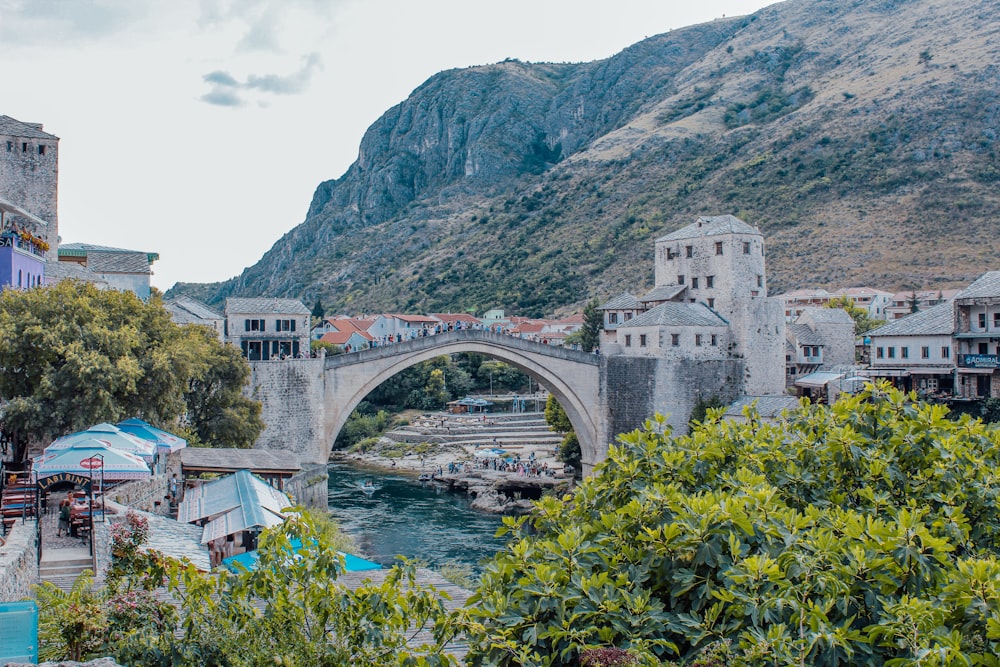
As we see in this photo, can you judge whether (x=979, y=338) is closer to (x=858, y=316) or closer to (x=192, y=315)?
(x=858, y=316)

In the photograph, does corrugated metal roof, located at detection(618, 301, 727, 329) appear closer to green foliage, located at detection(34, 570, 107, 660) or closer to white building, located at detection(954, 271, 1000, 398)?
white building, located at detection(954, 271, 1000, 398)

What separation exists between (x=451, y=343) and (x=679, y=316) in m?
9.37

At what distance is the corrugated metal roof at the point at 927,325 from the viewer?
34.3 m

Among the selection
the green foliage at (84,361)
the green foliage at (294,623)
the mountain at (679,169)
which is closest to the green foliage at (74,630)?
the green foliage at (294,623)

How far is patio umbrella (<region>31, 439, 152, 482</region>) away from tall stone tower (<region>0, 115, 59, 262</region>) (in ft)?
68.4

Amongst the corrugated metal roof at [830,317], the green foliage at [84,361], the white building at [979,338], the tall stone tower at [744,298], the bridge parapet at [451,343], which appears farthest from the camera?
the corrugated metal roof at [830,317]

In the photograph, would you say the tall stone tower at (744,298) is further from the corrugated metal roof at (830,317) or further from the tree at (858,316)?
the tree at (858,316)

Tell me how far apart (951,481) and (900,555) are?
2.54 meters

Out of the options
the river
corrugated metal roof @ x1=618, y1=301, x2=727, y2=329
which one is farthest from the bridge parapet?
the river

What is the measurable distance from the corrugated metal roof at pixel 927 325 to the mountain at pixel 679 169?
24.5 metres

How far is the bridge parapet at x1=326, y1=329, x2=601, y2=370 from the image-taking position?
100ft

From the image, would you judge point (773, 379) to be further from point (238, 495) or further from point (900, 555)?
point (900, 555)

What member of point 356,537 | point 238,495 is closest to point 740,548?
point 238,495

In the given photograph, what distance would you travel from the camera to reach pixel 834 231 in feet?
223
